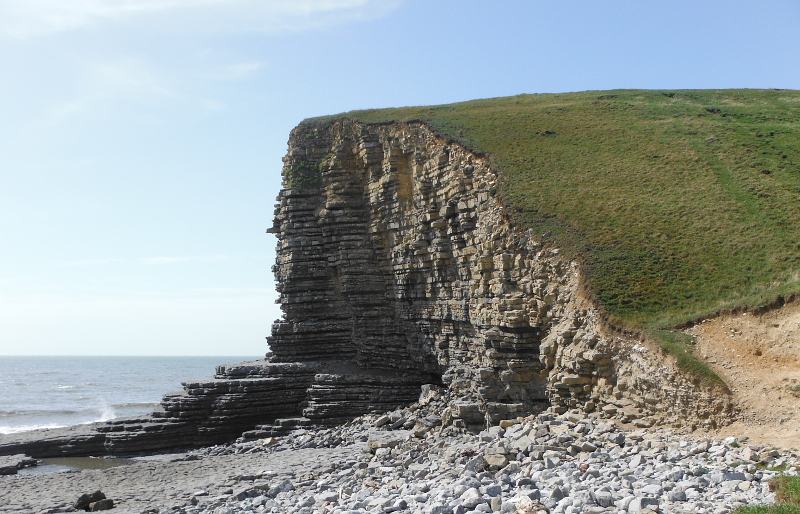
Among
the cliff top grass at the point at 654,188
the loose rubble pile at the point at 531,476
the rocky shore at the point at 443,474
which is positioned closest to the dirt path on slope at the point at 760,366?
the cliff top grass at the point at 654,188

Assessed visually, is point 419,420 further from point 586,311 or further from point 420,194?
point 420,194

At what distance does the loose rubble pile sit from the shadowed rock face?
7.93 ft

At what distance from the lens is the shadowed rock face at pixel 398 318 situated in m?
22.0

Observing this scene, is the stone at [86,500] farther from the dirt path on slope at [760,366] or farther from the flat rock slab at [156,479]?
the dirt path on slope at [760,366]

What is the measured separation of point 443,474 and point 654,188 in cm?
1755

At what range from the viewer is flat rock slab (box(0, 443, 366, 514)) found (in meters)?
21.3

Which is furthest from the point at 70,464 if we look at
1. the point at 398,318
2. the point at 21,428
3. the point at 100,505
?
the point at 21,428

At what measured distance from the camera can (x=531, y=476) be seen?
13734 millimetres

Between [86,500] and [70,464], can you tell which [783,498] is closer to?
[86,500]

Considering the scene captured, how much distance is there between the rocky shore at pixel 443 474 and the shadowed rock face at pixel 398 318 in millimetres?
2063

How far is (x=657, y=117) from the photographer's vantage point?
3784cm

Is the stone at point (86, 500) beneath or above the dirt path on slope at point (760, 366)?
beneath

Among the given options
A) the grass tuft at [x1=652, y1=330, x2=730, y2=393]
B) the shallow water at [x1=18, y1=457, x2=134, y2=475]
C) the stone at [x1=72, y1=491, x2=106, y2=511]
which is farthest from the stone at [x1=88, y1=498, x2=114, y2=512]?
the grass tuft at [x1=652, y1=330, x2=730, y2=393]

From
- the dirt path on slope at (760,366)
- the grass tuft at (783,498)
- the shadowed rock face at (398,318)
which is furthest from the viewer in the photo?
the shadowed rock face at (398,318)
